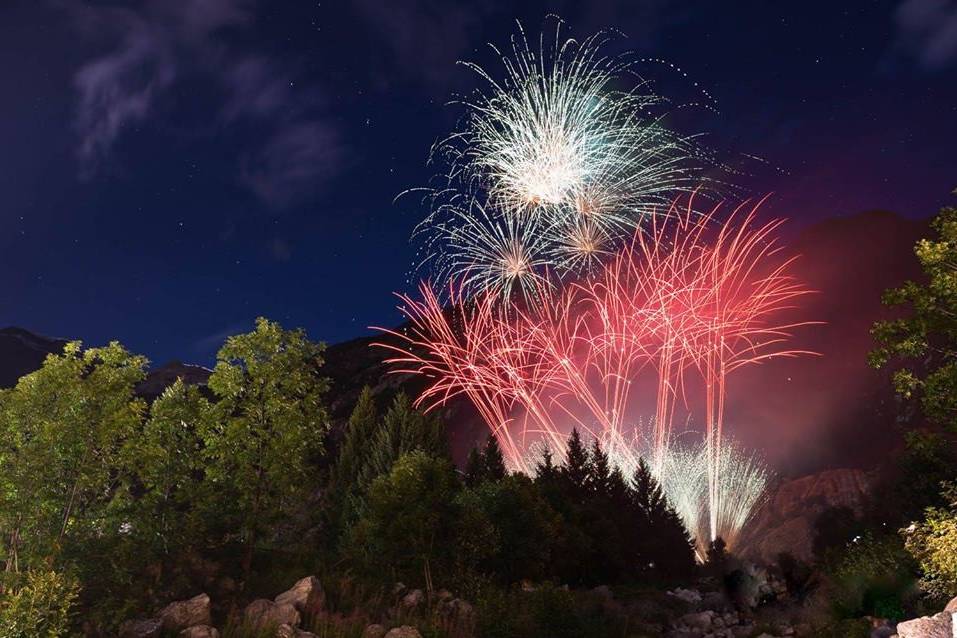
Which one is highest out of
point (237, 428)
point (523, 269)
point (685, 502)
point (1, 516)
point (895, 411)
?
point (895, 411)

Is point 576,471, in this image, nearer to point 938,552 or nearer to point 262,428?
point 262,428

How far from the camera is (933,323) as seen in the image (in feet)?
69.4

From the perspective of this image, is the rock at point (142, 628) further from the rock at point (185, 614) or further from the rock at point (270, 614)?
the rock at point (270, 614)

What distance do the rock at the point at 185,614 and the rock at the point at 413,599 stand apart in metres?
6.39

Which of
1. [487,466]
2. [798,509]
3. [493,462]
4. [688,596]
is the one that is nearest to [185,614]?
[688,596]

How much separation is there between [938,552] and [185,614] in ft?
68.4

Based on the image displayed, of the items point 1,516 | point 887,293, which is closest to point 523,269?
point 887,293

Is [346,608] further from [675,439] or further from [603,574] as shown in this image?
[675,439]

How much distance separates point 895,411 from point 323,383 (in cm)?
8797

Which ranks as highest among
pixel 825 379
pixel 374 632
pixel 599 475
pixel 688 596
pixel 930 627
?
pixel 825 379

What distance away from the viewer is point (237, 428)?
2273 cm

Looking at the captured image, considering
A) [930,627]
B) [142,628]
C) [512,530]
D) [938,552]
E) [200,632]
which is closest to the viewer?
[930,627]

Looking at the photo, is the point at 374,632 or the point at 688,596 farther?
the point at 688,596

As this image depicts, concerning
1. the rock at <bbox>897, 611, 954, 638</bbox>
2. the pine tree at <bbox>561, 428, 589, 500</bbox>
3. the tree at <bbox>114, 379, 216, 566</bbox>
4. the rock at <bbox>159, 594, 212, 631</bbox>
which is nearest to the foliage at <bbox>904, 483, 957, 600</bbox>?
the rock at <bbox>897, 611, 954, 638</bbox>
